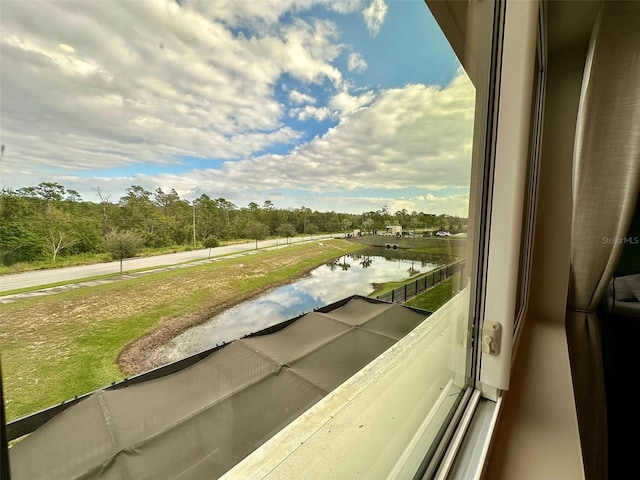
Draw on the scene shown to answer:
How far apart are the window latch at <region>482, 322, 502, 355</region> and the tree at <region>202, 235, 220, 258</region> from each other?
750 mm

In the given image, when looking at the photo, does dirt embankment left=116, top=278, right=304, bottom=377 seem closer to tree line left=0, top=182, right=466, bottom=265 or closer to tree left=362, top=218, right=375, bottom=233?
tree line left=0, top=182, right=466, bottom=265

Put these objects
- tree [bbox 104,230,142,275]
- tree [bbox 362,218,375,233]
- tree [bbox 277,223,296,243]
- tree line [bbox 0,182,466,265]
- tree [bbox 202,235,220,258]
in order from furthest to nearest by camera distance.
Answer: tree [bbox 362,218,375,233] < tree [bbox 277,223,296,243] < tree [bbox 202,235,220,258] < tree [bbox 104,230,142,275] < tree line [bbox 0,182,466,265]

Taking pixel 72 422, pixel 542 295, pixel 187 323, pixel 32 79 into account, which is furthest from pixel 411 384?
pixel 542 295

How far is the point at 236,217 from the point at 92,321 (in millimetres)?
305

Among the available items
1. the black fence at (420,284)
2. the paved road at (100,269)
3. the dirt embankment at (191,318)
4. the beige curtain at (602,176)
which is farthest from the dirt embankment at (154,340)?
the beige curtain at (602,176)

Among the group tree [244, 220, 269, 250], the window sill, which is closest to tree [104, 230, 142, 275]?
tree [244, 220, 269, 250]

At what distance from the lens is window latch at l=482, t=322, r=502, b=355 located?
0.77m

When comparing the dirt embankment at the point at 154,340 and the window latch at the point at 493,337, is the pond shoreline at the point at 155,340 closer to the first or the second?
the dirt embankment at the point at 154,340

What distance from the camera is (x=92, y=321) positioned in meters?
0.44

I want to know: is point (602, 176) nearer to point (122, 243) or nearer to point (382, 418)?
point (382, 418)

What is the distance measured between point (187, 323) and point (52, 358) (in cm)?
22

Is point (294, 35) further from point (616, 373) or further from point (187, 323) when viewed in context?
point (616, 373)

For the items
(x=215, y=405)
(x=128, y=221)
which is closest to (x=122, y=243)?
(x=128, y=221)

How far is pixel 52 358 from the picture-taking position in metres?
0.39
